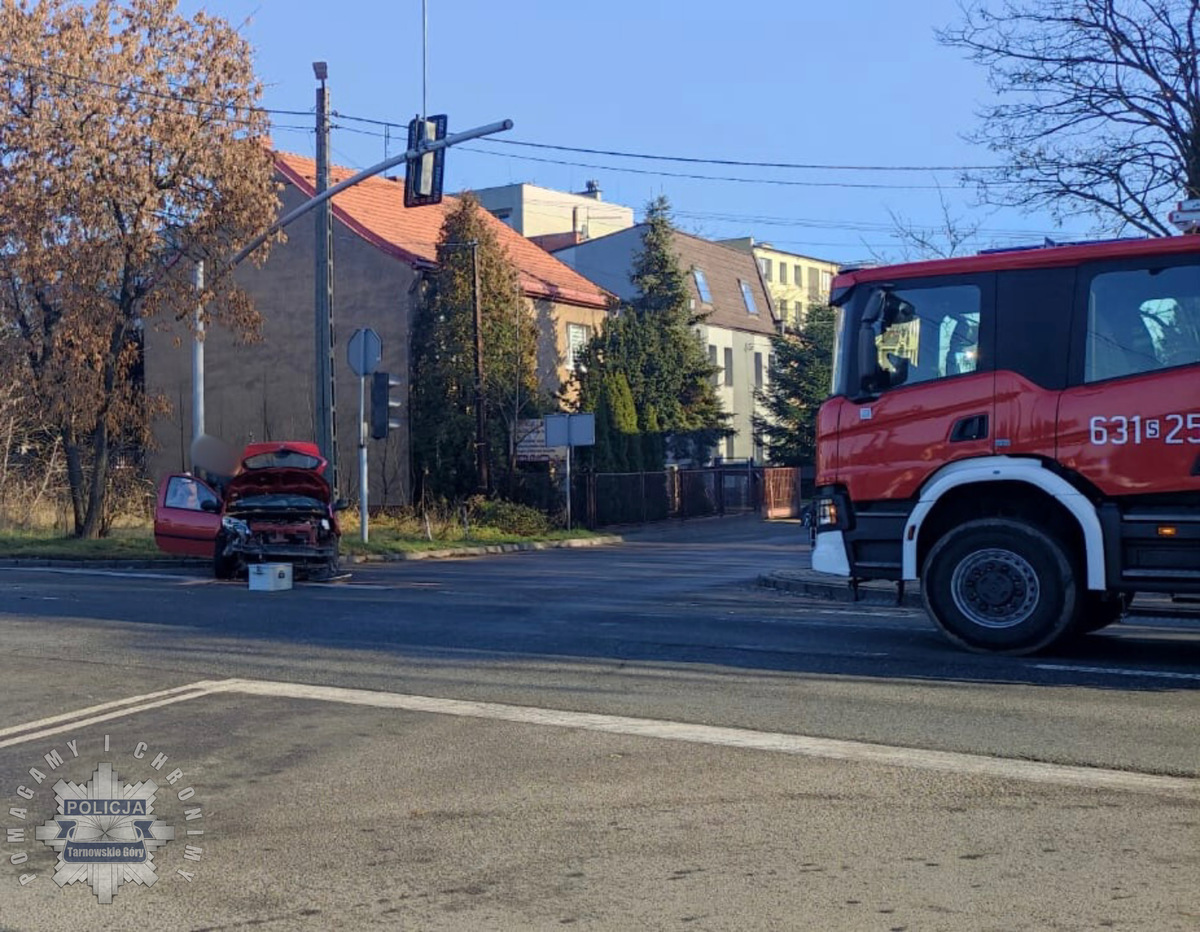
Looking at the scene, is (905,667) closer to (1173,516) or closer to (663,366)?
(1173,516)

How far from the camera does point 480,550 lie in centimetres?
2653

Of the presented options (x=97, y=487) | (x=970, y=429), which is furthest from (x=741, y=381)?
(x=970, y=429)

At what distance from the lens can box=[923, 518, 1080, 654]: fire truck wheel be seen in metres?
9.90

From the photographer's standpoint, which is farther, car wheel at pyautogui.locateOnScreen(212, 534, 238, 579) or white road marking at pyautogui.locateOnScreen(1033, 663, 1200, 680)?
car wheel at pyautogui.locateOnScreen(212, 534, 238, 579)

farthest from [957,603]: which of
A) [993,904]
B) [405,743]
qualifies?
[993,904]

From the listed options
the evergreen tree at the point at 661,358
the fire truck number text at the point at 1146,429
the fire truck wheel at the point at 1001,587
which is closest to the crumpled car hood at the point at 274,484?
the fire truck wheel at the point at 1001,587

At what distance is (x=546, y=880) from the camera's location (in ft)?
16.6

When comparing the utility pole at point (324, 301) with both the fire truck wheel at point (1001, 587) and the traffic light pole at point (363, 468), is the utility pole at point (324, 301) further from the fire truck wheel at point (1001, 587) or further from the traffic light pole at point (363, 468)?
the fire truck wheel at point (1001, 587)

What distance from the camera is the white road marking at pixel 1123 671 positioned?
9.22 m

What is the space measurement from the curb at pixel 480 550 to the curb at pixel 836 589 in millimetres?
8171

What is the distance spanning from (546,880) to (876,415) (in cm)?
631

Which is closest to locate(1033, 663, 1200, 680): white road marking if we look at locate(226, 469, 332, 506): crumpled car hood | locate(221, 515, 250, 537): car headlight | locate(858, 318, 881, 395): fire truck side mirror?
locate(858, 318, 881, 395): fire truck side mirror

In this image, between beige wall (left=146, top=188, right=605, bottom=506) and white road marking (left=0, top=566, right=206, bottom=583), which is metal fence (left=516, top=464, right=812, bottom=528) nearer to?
beige wall (left=146, top=188, right=605, bottom=506)
